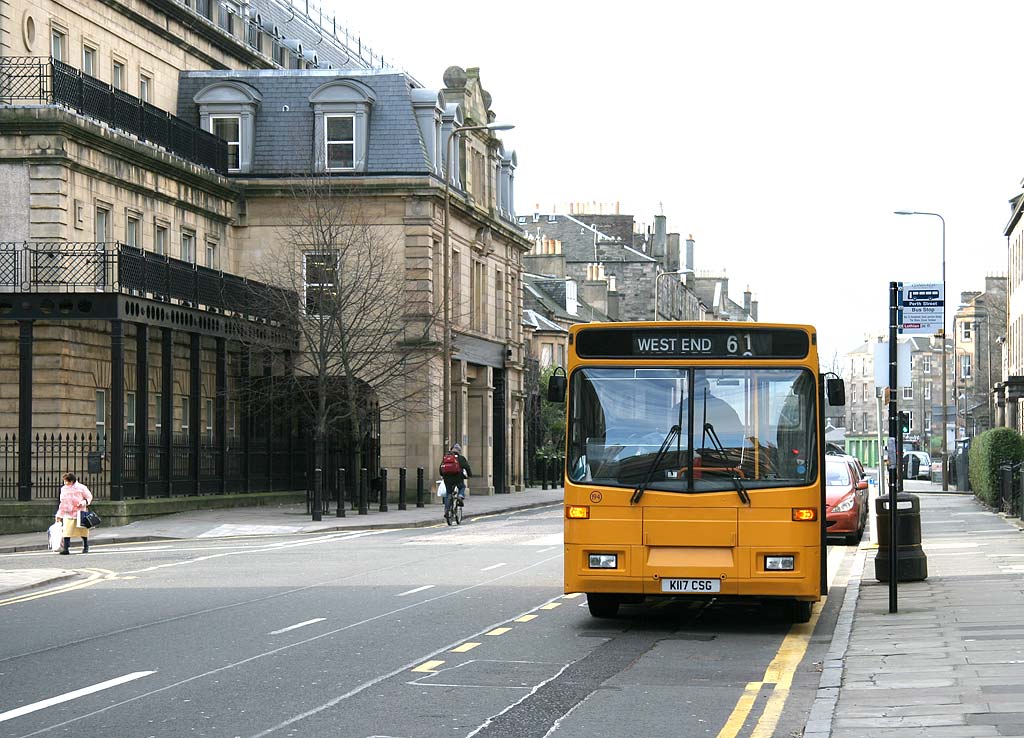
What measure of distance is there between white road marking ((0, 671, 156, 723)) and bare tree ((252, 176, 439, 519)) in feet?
84.3

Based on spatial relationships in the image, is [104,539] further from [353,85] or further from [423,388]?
[353,85]

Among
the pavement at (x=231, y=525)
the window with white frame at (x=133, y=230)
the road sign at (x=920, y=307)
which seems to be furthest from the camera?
the window with white frame at (x=133, y=230)

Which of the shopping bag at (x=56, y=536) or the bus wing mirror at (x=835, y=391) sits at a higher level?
the bus wing mirror at (x=835, y=391)

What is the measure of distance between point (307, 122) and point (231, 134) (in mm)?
2320

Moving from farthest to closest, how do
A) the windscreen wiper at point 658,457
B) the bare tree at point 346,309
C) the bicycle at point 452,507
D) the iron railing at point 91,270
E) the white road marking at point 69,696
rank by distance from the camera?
1. the bare tree at point 346,309
2. the bicycle at point 452,507
3. the iron railing at point 91,270
4. the windscreen wiper at point 658,457
5. the white road marking at point 69,696

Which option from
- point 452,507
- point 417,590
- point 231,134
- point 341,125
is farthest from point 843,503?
point 231,134

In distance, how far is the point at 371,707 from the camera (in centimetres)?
1071

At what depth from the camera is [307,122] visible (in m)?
50.2

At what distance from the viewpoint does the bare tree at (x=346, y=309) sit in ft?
137

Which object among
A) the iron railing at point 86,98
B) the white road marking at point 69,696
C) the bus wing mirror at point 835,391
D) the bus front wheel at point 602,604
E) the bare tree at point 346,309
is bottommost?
the white road marking at point 69,696

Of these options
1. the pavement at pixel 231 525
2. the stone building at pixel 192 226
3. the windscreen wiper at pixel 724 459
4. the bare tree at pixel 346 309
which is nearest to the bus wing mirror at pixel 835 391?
the windscreen wiper at pixel 724 459

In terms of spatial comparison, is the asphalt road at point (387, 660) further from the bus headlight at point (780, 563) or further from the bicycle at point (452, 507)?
the bicycle at point (452, 507)

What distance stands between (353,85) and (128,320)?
17142mm

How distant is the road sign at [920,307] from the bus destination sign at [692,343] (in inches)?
152
